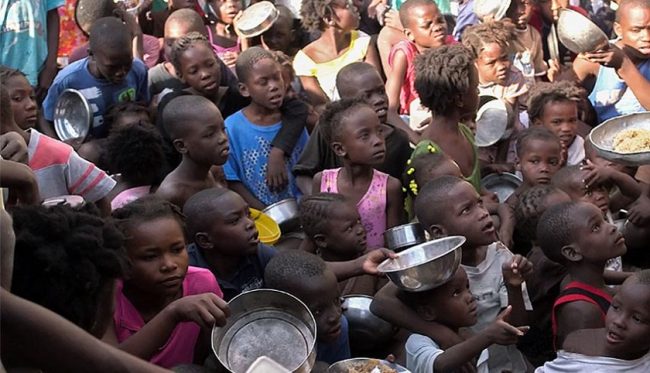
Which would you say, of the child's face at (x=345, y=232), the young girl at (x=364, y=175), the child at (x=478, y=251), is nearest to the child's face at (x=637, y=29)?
the young girl at (x=364, y=175)

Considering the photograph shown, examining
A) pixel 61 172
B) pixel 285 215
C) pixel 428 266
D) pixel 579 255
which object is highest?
pixel 61 172

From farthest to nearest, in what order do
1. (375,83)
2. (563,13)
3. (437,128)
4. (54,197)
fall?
(563,13) < (375,83) < (437,128) < (54,197)

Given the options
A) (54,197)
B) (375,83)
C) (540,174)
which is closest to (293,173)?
(375,83)

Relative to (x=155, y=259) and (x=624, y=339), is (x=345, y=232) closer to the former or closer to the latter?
(x=155, y=259)

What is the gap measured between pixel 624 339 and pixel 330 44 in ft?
12.1

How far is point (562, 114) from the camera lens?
5426 millimetres

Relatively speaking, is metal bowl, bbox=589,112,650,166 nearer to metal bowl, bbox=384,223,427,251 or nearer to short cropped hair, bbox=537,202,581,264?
short cropped hair, bbox=537,202,581,264

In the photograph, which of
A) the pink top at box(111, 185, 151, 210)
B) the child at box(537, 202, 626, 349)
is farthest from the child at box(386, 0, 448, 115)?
the child at box(537, 202, 626, 349)

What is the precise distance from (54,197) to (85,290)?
1518 mm

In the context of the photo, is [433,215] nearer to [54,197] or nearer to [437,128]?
[437,128]

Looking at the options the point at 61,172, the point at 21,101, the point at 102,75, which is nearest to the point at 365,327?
the point at 61,172

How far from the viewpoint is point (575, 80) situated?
628 cm

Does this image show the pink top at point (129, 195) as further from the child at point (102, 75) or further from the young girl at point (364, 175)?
the child at point (102, 75)

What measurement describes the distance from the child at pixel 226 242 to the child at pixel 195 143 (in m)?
0.47
